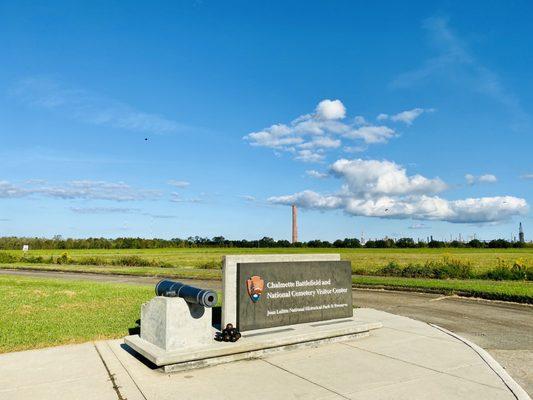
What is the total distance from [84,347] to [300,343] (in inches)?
154

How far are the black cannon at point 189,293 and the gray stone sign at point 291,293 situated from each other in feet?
4.65

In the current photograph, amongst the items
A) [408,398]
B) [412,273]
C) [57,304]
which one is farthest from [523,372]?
[412,273]

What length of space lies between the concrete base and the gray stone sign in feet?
0.79

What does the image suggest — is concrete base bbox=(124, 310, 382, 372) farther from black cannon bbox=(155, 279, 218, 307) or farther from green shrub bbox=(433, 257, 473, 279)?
green shrub bbox=(433, 257, 473, 279)

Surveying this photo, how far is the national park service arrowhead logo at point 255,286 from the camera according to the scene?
841cm

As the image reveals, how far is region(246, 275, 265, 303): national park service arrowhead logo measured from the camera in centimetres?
841

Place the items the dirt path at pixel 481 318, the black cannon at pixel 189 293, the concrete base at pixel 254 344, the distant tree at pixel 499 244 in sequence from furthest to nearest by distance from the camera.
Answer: the distant tree at pixel 499 244, the dirt path at pixel 481 318, the black cannon at pixel 189 293, the concrete base at pixel 254 344

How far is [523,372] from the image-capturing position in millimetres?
6727

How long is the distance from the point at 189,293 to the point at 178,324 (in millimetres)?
535

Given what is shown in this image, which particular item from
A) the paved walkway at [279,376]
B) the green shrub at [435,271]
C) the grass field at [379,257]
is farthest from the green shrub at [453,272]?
the paved walkway at [279,376]

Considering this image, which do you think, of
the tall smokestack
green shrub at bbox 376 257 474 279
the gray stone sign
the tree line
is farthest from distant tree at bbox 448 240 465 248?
the gray stone sign

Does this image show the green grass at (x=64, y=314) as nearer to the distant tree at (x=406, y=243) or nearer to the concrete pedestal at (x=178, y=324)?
the concrete pedestal at (x=178, y=324)

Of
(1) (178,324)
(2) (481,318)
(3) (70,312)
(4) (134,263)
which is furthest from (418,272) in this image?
(4) (134,263)

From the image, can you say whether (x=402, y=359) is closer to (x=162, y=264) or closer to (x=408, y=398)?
(x=408, y=398)
